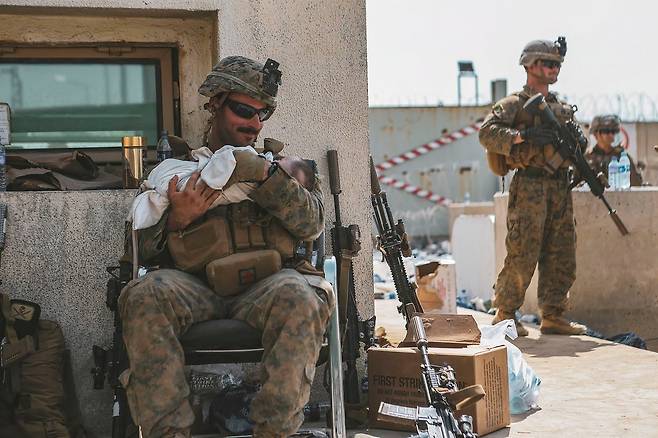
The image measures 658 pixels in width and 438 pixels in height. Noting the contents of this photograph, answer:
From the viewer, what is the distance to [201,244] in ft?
11.7

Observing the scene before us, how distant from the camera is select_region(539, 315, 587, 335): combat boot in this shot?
23.3 ft

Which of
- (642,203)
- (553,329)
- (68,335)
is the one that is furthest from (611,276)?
(68,335)

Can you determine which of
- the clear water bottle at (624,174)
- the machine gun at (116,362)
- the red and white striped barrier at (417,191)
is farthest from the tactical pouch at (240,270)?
the red and white striped barrier at (417,191)

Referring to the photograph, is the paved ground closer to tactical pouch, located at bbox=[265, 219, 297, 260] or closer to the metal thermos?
tactical pouch, located at bbox=[265, 219, 297, 260]

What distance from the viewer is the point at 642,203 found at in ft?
27.2

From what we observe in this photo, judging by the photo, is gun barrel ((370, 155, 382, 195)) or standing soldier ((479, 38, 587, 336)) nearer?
gun barrel ((370, 155, 382, 195))

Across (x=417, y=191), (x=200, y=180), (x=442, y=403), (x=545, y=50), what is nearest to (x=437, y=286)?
(x=545, y=50)

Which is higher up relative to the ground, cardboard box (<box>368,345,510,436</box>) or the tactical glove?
the tactical glove

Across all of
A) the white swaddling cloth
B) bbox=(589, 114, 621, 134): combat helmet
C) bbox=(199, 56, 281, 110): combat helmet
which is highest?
bbox=(589, 114, 621, 134): combat helmet

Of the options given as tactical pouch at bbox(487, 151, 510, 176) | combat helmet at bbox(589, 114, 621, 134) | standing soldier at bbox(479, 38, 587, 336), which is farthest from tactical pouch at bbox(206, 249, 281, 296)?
combat helmet at bbox(589, 114, 621, 134)

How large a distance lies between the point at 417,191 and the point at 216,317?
1529 centimetres

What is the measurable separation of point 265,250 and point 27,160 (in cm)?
159

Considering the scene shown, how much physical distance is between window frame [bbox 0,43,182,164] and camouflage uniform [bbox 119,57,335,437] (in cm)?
157

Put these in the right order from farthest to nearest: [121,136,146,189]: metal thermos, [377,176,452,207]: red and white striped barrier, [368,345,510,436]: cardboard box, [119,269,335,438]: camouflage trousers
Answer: [377,176,452,207]: red and white striped barrier
[121,136,146,189]: metal thermos
[368,345,510,436]: cardboard box
[119,269,335,438]: camouflage trousers
